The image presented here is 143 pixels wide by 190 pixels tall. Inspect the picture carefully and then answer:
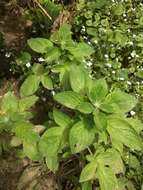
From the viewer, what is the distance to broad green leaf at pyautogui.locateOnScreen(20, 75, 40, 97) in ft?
8.08

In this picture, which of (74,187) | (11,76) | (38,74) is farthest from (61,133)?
(11,76)

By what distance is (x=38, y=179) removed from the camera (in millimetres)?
2713

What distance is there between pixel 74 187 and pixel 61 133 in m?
0.75

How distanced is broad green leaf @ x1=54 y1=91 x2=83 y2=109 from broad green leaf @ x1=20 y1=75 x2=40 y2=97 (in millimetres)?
309

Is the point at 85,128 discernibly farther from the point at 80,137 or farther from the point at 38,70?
the point at 38,70

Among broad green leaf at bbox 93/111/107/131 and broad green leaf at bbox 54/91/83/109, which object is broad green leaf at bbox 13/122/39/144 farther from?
broad green leaf at bbox 93/111/107/131

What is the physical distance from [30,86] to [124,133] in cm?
63

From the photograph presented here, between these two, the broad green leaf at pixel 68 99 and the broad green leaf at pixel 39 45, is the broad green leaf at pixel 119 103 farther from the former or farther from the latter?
the broad green leaf at pixel 39 45

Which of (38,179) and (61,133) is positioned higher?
(61,133)

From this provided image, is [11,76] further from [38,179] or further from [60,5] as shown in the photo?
[38,179]

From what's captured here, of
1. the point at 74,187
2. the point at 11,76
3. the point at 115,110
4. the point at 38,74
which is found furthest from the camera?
the point at 11,76

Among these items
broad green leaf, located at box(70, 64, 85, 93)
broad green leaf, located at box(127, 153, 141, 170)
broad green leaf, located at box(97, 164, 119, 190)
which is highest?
broad green leaf, located at box(70, 64, 85, 93)

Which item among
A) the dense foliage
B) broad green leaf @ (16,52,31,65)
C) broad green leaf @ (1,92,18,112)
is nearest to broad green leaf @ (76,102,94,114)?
the dense foliage

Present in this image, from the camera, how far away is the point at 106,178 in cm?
228
